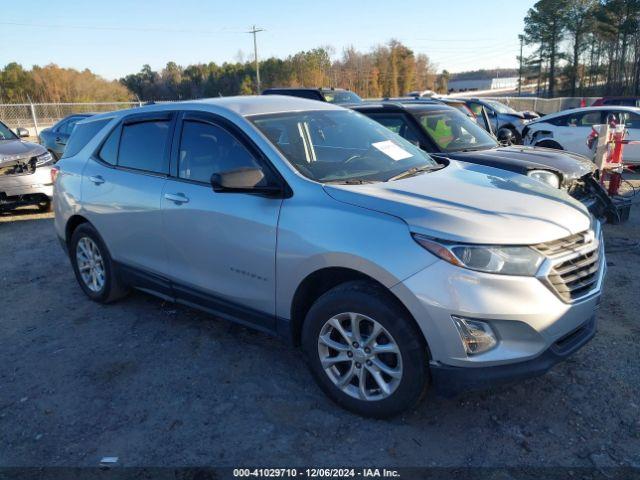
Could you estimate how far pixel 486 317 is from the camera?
8.32 ft

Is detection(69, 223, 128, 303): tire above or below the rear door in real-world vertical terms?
below

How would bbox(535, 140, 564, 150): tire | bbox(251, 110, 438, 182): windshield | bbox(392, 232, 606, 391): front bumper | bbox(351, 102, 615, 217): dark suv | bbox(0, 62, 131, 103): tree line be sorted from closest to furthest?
bbox(392, 232, 606, 391): front bumper, bbox(251, 110, 438, 182): windshield, bbox(351, 102, 615, 217): dark suv, bbox(535, 140, 564, 150): tire, bbox(0, 62, 131, 103): tree line

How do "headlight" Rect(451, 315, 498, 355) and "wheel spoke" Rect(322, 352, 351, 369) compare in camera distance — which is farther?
"wheel spoke" Rect(322, 352, 351, 369)

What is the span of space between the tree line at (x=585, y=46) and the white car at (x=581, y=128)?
4555 cm

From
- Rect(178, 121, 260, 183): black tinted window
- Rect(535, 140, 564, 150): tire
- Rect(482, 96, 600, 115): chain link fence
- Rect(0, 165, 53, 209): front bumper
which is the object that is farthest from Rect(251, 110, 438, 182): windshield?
Rect(482, 96, 600, 115): chain link fence

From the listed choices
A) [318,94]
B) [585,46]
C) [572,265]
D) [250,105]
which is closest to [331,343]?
[572,265]

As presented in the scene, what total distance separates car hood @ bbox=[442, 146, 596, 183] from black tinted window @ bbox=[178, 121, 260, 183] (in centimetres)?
335

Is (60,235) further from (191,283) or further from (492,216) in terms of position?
(492,216)

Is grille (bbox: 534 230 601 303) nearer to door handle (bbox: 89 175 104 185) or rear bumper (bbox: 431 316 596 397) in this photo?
rear bumper (bbox: 431 316 596 397)

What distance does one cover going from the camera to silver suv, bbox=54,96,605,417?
2.61m

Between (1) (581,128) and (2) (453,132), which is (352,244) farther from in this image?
(1) (581,128)

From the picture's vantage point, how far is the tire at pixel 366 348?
273 centimetres

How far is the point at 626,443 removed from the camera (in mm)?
2760

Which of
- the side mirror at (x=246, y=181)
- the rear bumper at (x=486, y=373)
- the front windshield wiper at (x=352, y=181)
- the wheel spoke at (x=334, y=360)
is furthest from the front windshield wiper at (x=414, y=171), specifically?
the rear bumper at (x=486, y=373)
